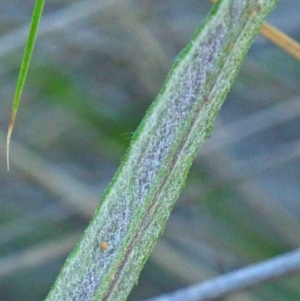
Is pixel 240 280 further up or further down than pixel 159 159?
further up

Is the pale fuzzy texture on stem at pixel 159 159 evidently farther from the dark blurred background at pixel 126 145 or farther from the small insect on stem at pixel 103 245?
the dark blurred background at pixel 126 145

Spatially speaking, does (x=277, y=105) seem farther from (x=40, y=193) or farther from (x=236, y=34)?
(x=236, y=34)

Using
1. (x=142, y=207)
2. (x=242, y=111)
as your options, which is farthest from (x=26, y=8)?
(x=142, y=207)

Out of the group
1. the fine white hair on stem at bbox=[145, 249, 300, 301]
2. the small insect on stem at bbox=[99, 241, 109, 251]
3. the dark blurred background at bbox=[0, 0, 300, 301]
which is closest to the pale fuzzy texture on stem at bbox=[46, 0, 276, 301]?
the small insect on stem at bbox=[99, 241, 109, 251]

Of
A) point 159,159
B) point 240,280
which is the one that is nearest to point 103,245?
point 159,159

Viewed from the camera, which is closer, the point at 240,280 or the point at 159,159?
the point at 159,159

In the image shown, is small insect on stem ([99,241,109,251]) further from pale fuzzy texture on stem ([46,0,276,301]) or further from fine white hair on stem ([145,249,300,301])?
→ fine white hair on stem ([145,249,300,301])

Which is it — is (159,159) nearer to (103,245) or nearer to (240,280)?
(103,245)

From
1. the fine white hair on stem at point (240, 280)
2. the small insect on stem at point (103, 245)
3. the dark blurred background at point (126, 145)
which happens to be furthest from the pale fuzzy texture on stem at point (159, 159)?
the dark blurred background at point (126, 145)
